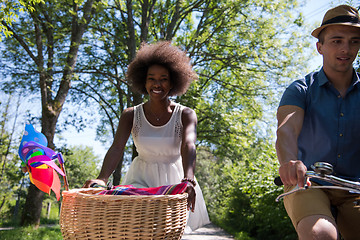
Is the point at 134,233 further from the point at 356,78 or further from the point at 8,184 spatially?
the point at 8,184

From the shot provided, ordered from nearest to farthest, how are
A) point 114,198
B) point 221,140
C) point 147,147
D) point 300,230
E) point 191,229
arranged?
point 300,230
point 114,198
point 191,229
point 147,147
point 221,140

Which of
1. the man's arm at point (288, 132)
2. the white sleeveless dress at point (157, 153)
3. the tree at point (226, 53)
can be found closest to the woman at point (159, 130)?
the white sleeveless dress at point (157, 153)

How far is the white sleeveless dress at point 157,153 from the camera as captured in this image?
3.40 meters

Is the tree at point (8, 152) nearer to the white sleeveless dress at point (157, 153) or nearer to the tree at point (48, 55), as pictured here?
the tree at point (48, 55)

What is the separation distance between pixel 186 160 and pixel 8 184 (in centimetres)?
2638

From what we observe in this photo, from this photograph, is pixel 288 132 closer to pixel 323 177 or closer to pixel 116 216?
pixel 323 177

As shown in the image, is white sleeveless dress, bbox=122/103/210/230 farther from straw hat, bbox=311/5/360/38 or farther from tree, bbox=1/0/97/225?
tree, bbox=1/0/97/225

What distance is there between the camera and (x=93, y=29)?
53.0 feet

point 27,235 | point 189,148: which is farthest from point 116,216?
point 27,235

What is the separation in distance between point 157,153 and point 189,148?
46cm

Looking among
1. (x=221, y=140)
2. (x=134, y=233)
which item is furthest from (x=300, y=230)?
(x=221, y=140)

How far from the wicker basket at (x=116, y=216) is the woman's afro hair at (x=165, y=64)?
1.70 m

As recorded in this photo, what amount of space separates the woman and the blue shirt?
1039 millimetres

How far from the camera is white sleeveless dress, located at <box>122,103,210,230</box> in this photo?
134 inches
